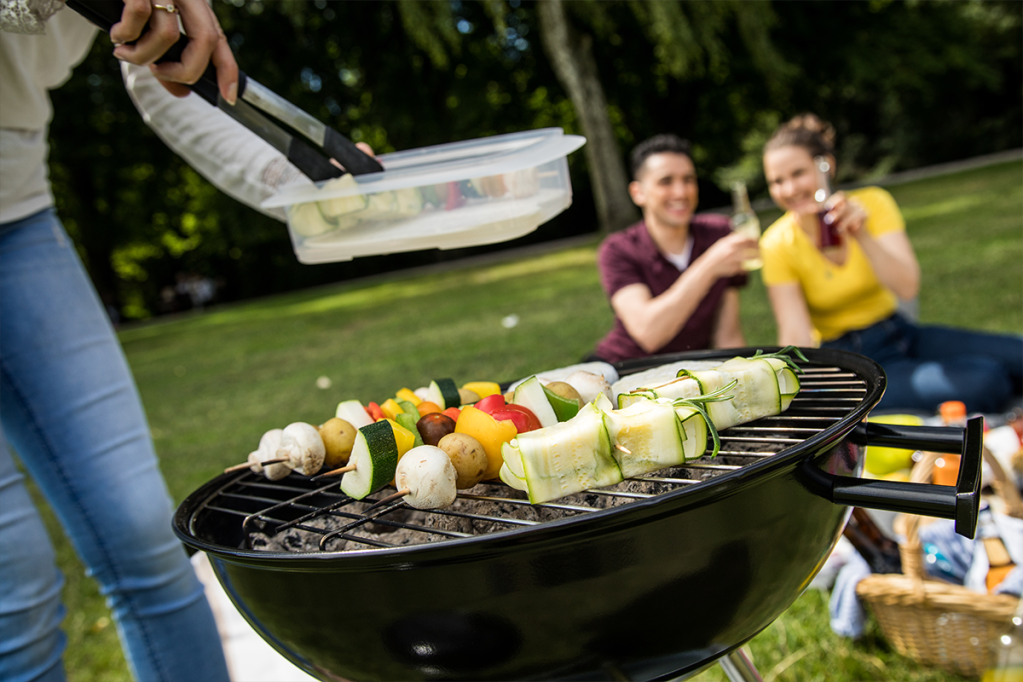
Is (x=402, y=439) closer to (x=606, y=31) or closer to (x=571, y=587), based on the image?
(x=571, y=587)

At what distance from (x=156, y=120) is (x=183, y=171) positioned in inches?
715

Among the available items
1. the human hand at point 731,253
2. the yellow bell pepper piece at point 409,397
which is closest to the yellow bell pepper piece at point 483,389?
the yellow bell pepper piece at point 409,397

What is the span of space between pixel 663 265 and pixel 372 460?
241cm

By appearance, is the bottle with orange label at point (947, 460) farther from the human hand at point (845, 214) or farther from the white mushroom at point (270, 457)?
the white mushroom at point (270, 457)

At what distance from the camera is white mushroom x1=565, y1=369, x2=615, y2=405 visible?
4.78ft

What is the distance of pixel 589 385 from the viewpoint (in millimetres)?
1467

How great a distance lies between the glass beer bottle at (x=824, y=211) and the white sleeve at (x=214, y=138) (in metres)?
2.17

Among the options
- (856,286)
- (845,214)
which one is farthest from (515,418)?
(856,286)

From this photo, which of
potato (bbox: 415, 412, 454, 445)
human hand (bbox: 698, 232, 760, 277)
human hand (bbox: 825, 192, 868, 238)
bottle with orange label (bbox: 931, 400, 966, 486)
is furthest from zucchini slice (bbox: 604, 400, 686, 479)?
human hand (bbox: 825, 192, 868, 238)

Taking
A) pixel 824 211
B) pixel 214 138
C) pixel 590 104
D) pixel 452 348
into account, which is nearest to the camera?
pixel 214 138

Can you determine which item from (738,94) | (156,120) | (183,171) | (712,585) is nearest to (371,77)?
(183,171)

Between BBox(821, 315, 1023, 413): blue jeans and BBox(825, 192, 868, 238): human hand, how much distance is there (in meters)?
0.48

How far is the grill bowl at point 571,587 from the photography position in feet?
3.03

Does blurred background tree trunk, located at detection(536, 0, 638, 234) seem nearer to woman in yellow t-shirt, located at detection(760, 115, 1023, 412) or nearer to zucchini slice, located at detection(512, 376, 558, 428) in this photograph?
woman in yellow t-shirt, located at detection(760, 115, 1023, 412)
